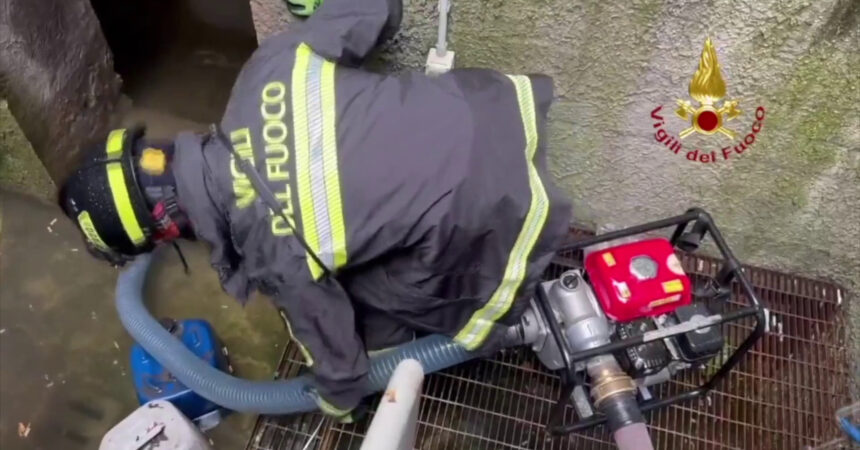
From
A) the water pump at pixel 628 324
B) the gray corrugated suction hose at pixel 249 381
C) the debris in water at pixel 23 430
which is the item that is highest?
the water pump at pixel 628 324

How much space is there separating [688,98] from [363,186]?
2.85ft

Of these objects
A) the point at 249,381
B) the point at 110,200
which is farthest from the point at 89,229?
the point at 249,381

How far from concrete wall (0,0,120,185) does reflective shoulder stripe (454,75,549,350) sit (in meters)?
1.59

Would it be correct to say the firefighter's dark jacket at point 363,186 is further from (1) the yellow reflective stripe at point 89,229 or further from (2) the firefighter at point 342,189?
(1) the yellow reflective stripe at point 89,229

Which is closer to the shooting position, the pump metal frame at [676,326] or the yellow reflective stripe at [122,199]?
the yellow reflective stripe at [122,199]

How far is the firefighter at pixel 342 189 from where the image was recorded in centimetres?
142

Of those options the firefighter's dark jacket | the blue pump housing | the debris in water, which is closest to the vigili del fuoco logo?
the firefighter's dark jacket

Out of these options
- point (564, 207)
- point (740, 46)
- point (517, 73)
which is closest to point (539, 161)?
point (564, 207)

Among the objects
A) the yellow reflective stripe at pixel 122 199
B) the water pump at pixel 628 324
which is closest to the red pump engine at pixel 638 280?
the water pump at pixel 628 324

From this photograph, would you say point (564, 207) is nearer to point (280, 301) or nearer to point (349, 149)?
point (349, 149)

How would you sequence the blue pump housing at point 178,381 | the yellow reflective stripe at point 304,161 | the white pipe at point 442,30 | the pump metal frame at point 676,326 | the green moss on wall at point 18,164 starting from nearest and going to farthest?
1. the yellow reflective stripe at point 304,161
2. the pump metal frame at point 676,326
3. the white pipe at point 442,30
4. the blue pump housing at point 178,381
5. the green moss on wall at point 18,164

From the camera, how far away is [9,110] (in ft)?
7.39

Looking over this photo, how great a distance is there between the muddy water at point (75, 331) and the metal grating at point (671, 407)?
35cm

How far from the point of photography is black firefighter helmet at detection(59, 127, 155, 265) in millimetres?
1459
